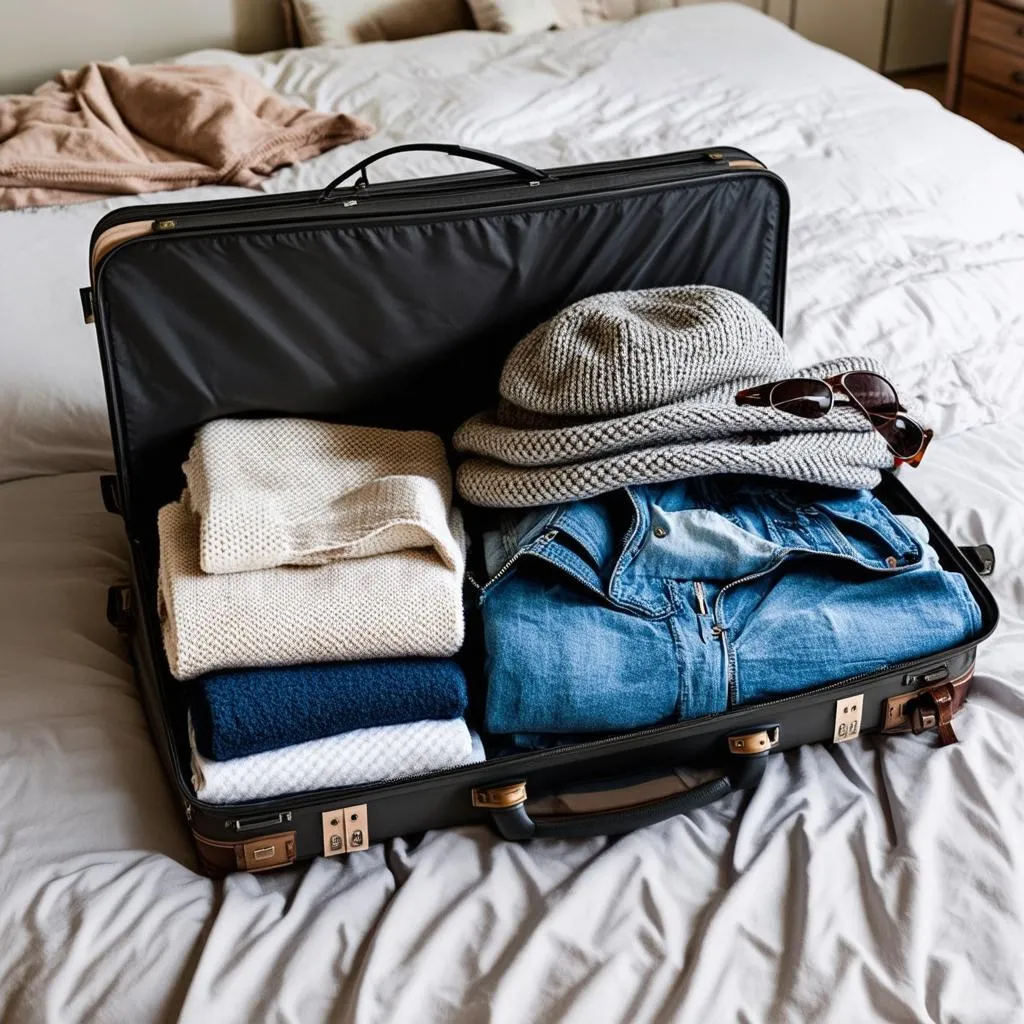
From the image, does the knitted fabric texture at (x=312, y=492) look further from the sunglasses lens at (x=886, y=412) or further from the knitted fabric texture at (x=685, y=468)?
the sunglasses lens at (x=886, y=412)

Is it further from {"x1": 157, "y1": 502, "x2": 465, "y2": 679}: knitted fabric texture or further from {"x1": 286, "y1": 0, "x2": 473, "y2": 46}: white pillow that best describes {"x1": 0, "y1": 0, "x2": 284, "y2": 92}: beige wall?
{"x1": 157, "y1": 502, "x2": 465, "y2": 679}: knitted fabric texture

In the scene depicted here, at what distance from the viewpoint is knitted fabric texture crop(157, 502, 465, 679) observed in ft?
2.73

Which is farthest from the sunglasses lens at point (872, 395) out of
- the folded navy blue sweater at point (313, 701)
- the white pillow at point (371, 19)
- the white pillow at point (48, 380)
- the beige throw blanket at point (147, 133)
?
the white pillow at point (371, 19)

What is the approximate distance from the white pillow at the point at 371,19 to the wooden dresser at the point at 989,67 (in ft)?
3.94

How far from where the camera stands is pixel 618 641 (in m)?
0.88

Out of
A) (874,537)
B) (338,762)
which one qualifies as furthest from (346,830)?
(874,537)

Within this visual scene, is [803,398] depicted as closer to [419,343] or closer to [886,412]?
[886,412]

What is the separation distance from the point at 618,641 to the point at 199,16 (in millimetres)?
1981

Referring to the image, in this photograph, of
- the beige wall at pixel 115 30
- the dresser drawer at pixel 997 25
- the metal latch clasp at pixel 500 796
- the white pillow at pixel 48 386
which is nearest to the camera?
the metal latch clasp at pixel 500 796

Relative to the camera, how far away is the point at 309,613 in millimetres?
846

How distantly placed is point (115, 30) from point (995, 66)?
6.27 feet

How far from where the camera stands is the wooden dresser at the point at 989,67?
2.64m

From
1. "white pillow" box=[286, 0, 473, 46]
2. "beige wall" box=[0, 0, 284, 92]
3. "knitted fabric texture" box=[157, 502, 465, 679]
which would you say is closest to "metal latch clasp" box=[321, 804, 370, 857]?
"knitted fabric texture" box=[157, 502, 465, 679]

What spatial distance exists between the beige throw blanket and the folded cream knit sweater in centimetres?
81
